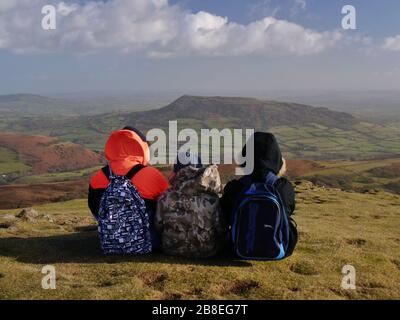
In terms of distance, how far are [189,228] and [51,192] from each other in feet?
298

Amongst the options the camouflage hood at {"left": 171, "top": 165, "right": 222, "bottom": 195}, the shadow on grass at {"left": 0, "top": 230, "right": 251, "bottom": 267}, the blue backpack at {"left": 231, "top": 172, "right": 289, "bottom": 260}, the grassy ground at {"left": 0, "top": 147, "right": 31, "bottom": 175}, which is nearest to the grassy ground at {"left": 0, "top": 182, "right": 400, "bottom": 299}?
the shadow on grass at {"left": 0, "top": 230, "right": 251, "bottom": 267}

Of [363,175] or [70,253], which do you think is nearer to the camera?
[70,253]

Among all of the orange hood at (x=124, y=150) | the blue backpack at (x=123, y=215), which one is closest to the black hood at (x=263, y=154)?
the orange hood at (x=124, y=150)

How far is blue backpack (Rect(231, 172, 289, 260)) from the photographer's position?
12.6m

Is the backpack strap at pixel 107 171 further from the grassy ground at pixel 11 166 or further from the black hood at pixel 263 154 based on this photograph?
the grassy ground at pixel 11 166

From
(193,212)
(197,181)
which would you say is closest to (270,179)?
(197,181)

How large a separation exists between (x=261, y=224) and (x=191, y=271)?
2524 millimetres

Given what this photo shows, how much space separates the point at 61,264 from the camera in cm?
1332

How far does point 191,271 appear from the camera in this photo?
12.4m

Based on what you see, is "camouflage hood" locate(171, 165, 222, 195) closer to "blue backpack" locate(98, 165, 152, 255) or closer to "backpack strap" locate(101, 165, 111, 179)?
"blue backpack" locate(98, 165, 152, 255)

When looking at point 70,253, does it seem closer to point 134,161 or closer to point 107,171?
point 107,171

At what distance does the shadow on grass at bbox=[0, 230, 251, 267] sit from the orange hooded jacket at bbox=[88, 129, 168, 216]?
1963mm

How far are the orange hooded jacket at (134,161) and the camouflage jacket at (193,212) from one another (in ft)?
1.75

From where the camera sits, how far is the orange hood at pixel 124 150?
13.5m
